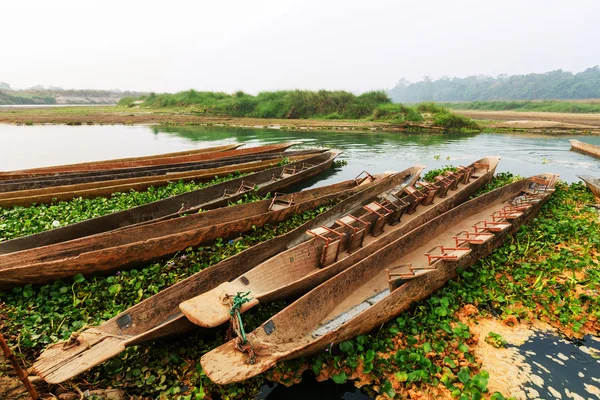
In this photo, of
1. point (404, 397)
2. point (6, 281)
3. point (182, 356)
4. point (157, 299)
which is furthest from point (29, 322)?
point (404, 397)

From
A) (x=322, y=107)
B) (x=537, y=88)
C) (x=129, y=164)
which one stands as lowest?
(x=129, y=164)

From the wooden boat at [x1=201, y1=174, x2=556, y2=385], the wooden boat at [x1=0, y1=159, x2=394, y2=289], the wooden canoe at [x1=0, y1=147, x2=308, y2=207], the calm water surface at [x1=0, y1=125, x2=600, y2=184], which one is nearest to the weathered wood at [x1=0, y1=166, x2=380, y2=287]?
the wooden boat at [x1=0, y1=159, x2=394, y2=289]

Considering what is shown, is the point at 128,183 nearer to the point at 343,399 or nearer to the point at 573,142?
the point at 343,399

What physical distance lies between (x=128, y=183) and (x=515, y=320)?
1021 cm

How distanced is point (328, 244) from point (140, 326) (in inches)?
121

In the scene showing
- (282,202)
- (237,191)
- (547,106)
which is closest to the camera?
(282,202)

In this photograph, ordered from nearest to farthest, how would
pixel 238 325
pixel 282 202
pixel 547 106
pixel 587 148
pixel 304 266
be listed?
pixel 238 325 < pixel 304 266 < pixel 282 202 < pixel 587 148 < pixel 547 106

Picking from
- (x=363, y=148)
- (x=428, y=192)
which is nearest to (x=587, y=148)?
(x=363, y=148)

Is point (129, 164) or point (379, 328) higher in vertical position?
point (129, 164)

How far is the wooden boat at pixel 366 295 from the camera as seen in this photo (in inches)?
126

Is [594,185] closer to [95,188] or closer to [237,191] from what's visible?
[237,191]

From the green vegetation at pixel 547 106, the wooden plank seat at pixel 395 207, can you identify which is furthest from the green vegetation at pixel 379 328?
the green vegetation at pixel 547 106

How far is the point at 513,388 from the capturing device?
3.61 meters

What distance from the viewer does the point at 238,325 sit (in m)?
3.40
